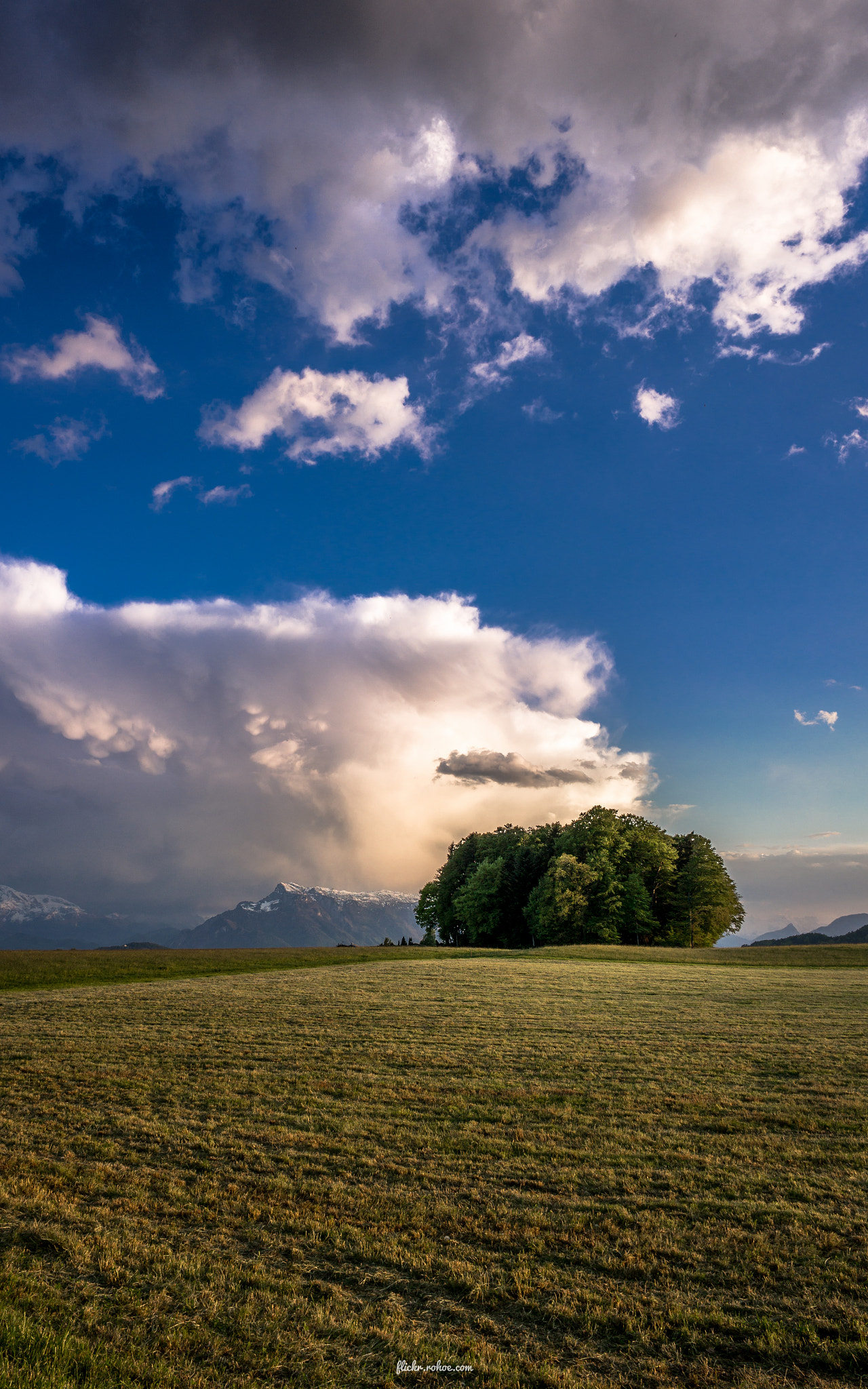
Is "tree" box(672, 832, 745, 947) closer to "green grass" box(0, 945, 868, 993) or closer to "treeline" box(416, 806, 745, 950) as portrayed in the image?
"treeline" box(416, 806, 745, 950)

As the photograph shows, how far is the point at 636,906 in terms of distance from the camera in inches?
3125

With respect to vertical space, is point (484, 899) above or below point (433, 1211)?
below

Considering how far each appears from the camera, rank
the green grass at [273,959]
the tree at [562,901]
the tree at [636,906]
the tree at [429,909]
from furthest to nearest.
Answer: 1. the tree at [429,909]
2. the tree at [636,906]
3. the tree at [562,901]
4. the green grass at [273,959]

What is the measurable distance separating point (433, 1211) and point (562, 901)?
2716 inches

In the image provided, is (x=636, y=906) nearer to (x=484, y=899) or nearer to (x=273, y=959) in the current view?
(x=484, y=899)

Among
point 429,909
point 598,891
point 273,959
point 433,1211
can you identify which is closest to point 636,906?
point 598,891

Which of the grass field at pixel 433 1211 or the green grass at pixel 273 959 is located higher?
the grass field at pixel 433 1211

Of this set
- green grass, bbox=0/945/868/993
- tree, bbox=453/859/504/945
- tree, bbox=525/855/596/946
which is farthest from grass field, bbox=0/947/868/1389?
tree, bbox=453/859/504/945

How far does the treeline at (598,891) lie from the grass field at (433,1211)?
58.9 m

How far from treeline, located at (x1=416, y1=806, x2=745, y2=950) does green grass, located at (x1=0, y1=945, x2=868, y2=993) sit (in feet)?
34.7

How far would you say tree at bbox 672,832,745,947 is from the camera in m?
83.2

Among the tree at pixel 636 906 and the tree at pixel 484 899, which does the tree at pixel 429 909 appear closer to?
the tree at pixel 484 899

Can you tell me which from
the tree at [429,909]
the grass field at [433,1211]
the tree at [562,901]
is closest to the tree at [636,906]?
the tree at [562,901]

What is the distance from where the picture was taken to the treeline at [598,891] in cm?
7638
